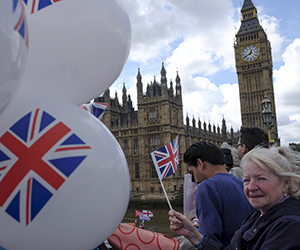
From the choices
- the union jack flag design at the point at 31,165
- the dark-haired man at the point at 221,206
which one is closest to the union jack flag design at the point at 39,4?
the union jack flag design at the point at 31,165

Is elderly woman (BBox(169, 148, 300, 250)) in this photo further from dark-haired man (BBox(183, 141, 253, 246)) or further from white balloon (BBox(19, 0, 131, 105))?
white balloon (BBox(19, 0, 131, 105))

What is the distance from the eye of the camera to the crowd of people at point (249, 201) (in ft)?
4.27

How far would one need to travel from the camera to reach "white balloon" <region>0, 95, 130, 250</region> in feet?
3.81

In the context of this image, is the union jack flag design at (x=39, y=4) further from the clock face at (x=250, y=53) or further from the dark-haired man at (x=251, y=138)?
the clock face at (x=250, y=53)

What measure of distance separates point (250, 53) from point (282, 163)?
5006 cm

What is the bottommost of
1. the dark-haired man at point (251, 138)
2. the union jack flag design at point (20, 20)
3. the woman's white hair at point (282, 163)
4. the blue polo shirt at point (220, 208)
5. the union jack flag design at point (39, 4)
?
the blue polo shirt at point (220, 208)

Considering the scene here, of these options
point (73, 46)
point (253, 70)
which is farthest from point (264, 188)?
point (253, 70)

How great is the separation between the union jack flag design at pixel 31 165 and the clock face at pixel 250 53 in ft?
164

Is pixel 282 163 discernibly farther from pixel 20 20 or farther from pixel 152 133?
pixel 152 133

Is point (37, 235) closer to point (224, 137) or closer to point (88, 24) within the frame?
point (88, 24)

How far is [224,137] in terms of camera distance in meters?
41.8

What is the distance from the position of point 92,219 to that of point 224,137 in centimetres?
4210

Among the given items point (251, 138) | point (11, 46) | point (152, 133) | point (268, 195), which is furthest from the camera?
point (152, 133)

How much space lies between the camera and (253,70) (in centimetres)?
4722
